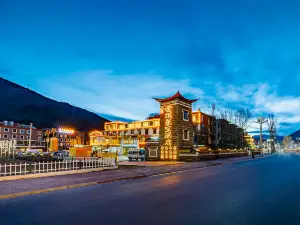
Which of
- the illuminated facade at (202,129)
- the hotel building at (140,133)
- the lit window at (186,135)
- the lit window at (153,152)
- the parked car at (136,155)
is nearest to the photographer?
the lit window at (186,135)

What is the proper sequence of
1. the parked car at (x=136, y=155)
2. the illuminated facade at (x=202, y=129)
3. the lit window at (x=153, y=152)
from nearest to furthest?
the lit window at (x=153, y=152) → the parked car at (x=136, y=155) → the illuminated facade at (x=202, y=129)

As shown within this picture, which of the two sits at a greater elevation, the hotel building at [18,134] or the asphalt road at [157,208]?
the hotel building at [18,134]

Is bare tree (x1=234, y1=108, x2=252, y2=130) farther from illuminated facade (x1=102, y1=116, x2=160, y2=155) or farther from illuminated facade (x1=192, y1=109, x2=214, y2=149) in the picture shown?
illuminated facade (x1=102, y1=116, x2=160, y2=155)

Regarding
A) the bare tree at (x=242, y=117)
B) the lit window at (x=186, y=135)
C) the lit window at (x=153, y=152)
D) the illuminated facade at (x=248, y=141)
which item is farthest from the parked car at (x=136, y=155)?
the illuminated facade at (x=248, y=141)

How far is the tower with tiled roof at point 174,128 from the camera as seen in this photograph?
114 ft

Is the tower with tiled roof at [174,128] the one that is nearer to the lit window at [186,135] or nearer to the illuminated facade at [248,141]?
the lit window at [186,135]

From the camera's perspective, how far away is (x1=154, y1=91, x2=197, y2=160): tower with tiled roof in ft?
Result: 114

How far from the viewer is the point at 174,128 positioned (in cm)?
3459

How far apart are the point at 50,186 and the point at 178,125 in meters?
24.8

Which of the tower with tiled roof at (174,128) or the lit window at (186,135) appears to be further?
the lit window at (186,135)

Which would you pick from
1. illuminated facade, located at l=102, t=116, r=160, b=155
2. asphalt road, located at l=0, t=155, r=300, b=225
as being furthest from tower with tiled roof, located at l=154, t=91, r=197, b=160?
illuminated facade, located at l=102, t=116, r=160, b=155

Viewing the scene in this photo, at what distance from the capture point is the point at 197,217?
20.7 feet

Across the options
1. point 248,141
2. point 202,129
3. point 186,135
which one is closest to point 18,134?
point 202,129

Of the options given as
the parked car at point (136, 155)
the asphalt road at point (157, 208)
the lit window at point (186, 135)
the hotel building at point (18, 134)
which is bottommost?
the parked car at point (136, 155)
